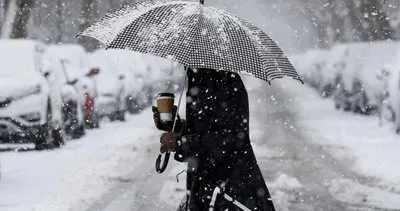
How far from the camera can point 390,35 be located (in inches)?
1108

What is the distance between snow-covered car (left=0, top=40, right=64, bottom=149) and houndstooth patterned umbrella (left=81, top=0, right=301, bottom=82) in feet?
25.2

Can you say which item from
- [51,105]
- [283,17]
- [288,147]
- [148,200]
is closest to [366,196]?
[148,200]

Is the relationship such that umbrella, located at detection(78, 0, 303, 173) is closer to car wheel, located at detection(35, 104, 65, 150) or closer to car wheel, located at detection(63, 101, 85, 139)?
car wheel, located at detection(35, 104, 65, 150)

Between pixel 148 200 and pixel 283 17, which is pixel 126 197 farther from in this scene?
pixel 283 17

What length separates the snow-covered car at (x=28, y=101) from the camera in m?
11.8

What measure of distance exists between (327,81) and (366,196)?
20.6 metres

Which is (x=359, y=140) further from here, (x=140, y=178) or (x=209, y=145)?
(x=209, y=145)

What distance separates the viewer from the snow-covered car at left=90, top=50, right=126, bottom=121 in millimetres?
17781

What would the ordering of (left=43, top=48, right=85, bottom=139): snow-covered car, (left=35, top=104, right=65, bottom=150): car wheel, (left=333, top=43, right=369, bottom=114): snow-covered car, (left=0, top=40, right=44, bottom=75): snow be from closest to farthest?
(left=35, top=104, right=65, bottom=150): car wheel < (left=0, top=40, right=44, bottom=75): snow < (left=43, top=48, right=85, bottom=139): snow-covered car < (left=333, top=43, right=369, bottom=114): snow-covered car

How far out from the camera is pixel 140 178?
10.2m

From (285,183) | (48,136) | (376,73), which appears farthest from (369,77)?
(285,183)

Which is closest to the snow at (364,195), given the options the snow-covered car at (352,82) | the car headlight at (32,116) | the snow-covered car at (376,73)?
the car headlight at (32,116)

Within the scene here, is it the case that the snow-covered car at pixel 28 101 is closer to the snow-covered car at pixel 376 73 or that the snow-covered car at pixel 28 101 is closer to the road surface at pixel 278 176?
the road surface at pixel 278 176

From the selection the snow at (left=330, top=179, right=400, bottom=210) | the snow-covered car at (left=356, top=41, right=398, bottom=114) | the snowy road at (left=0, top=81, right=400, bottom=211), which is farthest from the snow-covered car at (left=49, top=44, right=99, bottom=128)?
the snow-covered car at (left=356, top=41, right=398, bottom=114)
